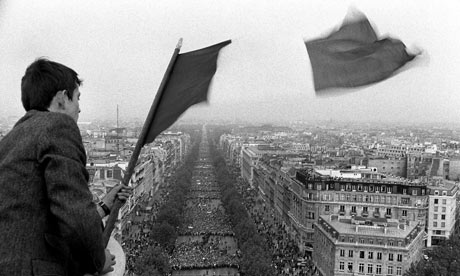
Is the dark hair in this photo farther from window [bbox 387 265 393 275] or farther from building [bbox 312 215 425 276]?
window [bbox 387 265 393 275]

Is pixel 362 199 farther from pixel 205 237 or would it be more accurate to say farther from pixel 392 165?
pixel 392 165

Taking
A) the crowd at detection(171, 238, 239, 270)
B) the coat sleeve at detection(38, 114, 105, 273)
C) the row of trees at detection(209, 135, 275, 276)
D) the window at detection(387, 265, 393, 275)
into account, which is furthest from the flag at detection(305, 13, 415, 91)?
the crowd at detection(171, 238, 239, 270)

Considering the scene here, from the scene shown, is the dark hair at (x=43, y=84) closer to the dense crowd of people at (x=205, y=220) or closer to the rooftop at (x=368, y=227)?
the rooftop at (x=368, y=227)

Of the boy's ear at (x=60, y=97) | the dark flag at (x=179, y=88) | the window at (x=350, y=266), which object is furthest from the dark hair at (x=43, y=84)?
the window at (x=350, y=266)

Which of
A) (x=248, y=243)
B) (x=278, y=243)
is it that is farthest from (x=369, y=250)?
(x=278, y=243)

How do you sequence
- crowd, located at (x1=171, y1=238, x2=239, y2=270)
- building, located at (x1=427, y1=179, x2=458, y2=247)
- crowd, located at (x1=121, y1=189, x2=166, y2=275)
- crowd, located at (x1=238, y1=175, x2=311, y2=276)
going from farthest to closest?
building, located at (x1=427, y1=179, x2=458, y2=247) < crowd, located at (x1=121, y1=189, x2=166, y2=275) < crowd, located at (x1=238, y1=175, x2=311, y2=276) < crowd, located at (x1=171, y1=238, x2=239, y2=270)
